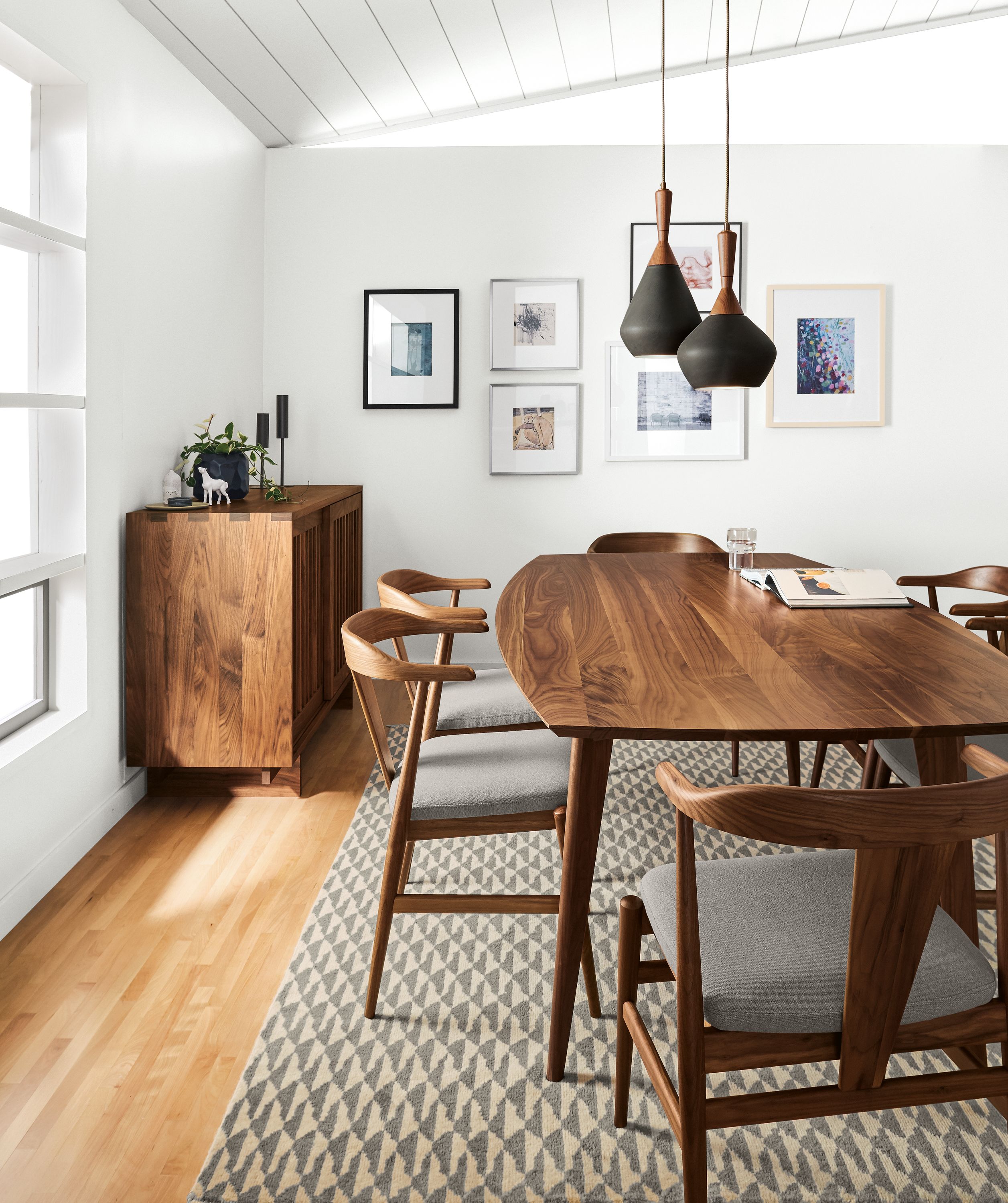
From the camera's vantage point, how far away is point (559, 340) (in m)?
4.52

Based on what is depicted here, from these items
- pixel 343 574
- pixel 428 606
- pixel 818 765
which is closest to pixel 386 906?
pixel 428 606

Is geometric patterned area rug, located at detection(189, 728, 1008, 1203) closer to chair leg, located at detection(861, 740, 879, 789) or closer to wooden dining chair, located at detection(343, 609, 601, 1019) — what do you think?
wooden dining chair, located at detection(343, 609, 601, 1019)

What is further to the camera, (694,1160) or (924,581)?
(924,581)

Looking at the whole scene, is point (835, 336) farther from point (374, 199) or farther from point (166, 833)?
point (166, 833)

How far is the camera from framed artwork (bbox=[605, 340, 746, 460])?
14.9ft

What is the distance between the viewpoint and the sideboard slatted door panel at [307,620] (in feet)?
10.2

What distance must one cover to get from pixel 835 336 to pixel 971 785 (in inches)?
154

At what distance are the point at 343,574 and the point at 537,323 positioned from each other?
1.57m

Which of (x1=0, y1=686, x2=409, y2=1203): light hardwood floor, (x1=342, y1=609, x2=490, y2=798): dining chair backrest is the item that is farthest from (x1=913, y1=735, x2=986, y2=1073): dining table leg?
(x1=0, y1=686, x2=409, y2=1203): light hardwood floor

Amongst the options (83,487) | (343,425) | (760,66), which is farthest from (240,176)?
(760,66)

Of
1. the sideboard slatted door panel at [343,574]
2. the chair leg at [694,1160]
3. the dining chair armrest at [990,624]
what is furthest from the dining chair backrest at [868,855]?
the sideboard slatted door panel at [343,574]

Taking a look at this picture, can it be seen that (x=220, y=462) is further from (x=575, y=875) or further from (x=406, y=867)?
(x=575, y=875)

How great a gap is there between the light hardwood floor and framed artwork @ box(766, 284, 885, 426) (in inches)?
114

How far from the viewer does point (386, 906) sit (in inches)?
76.4
